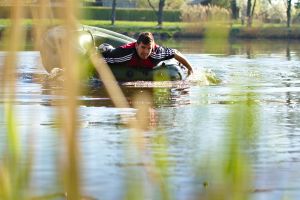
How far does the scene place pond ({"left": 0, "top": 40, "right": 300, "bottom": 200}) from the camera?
6.93ft

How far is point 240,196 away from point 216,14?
48cm

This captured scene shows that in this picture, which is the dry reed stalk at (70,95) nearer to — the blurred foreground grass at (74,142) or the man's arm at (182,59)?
the blurred foreground grass at (74,142)

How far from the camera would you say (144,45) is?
1562cm

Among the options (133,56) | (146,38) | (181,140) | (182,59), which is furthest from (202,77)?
(181,140)

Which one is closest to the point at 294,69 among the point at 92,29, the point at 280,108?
the point at 92,29

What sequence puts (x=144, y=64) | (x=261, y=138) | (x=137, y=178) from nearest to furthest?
(x=137, y=178), (x=261, y=138), (x=144, y=64)

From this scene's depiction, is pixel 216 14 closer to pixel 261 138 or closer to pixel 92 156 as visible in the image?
pixel 92 156

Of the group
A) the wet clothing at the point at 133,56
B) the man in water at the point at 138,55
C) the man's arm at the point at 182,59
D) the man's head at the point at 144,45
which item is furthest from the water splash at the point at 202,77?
the man's head at the point at 144,45

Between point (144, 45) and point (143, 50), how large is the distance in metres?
0.54

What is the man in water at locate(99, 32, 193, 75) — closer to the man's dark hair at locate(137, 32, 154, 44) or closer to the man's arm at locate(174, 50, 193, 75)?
the man's arm at locate(174, 50, 193, 75)

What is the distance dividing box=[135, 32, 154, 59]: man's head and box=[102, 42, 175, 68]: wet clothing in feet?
0.71

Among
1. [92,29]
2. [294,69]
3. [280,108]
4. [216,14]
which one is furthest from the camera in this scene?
[294,69]

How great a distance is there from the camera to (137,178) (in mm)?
2252

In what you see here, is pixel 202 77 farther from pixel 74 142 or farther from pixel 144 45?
pixel 74 142
